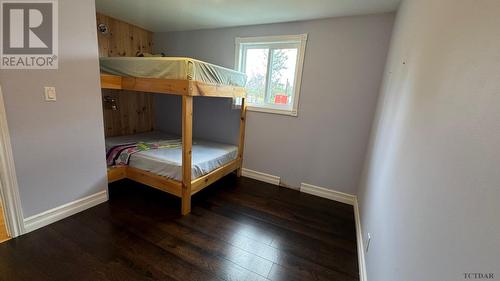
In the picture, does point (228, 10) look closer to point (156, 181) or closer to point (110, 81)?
point (110, 81)

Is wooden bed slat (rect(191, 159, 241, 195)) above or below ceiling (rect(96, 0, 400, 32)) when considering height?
below

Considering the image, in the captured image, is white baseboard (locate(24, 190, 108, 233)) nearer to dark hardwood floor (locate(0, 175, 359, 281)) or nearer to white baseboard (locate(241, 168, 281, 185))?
dark hardwood floor (locate(0, 175, 359, 281))

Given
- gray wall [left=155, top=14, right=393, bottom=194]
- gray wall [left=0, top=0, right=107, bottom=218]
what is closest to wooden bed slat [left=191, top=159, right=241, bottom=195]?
gray wall [left=155, top=14, right=393, bottom=194]

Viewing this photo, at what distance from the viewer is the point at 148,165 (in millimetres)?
2369

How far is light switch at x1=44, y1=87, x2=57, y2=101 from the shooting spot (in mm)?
1737

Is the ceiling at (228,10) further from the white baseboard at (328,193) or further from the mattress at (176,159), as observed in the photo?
the white baseboard at (328,193)

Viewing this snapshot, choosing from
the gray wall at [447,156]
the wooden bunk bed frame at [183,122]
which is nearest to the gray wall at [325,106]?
the wooden bunk bed frame at [183,122]

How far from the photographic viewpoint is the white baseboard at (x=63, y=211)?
70.4 inches

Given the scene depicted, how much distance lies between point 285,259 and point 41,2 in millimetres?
2845

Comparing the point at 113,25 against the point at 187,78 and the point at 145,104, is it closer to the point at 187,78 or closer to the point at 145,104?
the point at 145,104

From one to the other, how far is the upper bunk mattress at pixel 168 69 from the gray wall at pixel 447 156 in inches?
66.9

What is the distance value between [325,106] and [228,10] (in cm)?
164

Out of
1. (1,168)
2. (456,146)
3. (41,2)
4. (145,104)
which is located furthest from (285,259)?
(145,104)

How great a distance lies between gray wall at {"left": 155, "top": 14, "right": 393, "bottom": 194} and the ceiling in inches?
5.7
